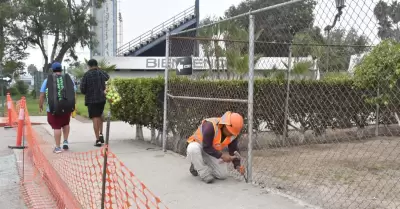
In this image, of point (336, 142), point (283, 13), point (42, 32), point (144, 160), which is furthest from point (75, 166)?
point (42, 32)

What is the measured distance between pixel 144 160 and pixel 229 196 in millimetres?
2399

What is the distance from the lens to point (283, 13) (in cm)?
511

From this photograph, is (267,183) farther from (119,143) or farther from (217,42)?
(119,143)

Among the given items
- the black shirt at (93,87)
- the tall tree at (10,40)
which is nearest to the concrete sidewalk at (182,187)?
the black shirt at (93,87)

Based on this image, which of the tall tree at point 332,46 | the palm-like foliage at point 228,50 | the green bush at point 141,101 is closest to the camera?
the tall tree at point 332,46

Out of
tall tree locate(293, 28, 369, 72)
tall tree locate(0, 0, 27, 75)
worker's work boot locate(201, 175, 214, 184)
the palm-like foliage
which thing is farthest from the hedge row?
tall tree locate(0, 0, 27, 75)

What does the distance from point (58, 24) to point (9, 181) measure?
3042 centimetres

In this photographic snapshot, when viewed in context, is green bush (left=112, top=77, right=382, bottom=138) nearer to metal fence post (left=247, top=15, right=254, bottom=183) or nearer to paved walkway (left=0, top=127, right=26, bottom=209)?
metal fence post (left=247, top=15, right=254, bottom=183)

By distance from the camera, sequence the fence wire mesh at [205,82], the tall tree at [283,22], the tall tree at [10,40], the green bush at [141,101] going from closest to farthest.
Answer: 1. the tall tree at [283,22]
2. the fence wire mesh at [205,82]
3. the green bush at [141,101]
4. the tall tree at [10,40]

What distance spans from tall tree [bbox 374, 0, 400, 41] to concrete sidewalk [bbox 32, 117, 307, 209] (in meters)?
1.93

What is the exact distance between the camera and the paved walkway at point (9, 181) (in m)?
4.77

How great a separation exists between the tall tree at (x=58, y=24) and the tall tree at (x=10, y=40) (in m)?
0.73

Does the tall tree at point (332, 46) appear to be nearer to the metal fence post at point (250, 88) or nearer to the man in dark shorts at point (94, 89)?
the metal fence post at point (250, 88)

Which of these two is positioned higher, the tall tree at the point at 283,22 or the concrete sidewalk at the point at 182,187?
the tall tree at the point at 283,22
